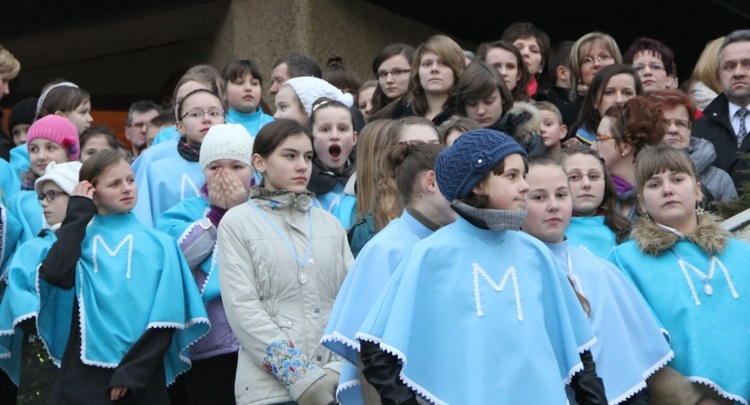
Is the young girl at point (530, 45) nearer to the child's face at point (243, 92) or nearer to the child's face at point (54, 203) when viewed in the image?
the child's face at point (243, 92)

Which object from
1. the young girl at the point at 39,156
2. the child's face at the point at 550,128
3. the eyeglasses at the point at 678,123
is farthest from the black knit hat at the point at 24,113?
the eyeglasses at the point at 678,123

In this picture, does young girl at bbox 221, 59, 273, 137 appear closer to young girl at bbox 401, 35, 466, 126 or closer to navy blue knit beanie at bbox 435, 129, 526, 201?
young girl at bbox 401, 35, 466, 126

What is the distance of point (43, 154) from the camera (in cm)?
776

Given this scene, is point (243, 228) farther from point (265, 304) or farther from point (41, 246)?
point (41, 246)

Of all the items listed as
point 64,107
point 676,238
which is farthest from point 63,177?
point 676,238

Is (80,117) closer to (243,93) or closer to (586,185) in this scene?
(243,93)

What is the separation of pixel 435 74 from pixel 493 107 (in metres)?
0.56

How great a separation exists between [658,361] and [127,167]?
9.36ft

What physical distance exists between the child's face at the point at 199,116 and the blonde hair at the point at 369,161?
1163mm

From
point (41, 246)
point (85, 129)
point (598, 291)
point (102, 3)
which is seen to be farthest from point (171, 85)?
point (598, 291)

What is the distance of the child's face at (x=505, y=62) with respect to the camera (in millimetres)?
8547

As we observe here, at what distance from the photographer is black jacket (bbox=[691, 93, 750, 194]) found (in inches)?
307

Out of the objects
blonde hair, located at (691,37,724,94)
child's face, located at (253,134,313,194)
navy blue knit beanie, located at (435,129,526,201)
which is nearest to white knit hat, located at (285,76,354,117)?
child's face, located at (253,134,313,194)

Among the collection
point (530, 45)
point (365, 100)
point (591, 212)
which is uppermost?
point (530, 45)
